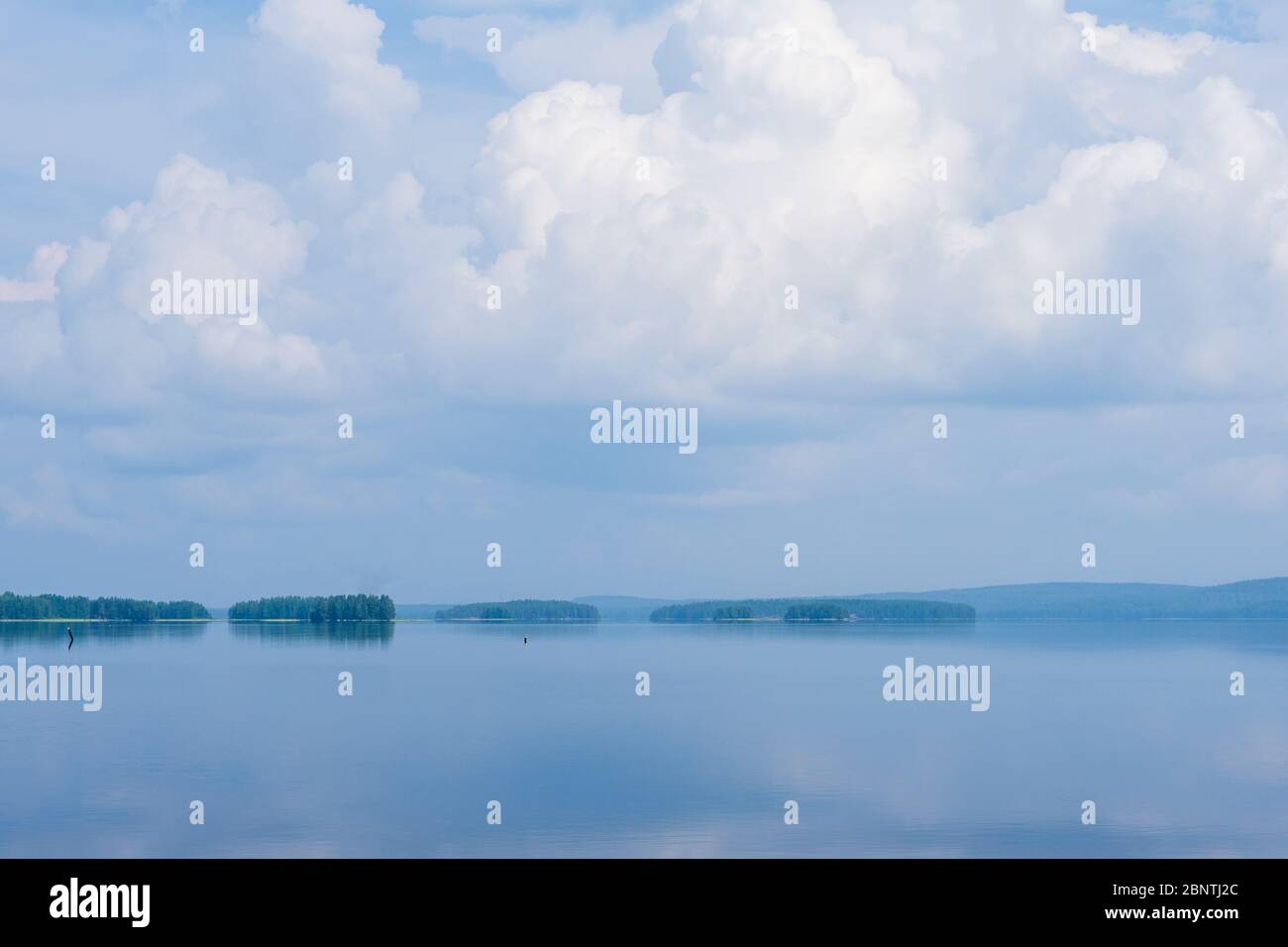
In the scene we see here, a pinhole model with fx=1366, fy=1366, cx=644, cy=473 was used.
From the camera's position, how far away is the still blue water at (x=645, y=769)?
32.2m

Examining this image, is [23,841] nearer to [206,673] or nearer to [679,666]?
[206,673]

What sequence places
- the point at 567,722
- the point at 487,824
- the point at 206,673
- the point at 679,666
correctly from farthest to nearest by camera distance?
the point at 679,666, the point at 206,673, the point at 567,722, the point at 487,824

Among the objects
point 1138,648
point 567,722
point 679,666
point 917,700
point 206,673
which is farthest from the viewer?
point 1138,648

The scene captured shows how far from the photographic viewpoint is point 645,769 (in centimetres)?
4303

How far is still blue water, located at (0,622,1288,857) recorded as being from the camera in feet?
106

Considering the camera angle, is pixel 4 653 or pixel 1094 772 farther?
pixel 4 653

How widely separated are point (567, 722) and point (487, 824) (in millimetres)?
23324

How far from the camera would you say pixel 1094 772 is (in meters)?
42.4
